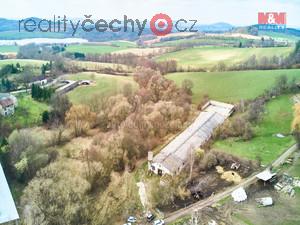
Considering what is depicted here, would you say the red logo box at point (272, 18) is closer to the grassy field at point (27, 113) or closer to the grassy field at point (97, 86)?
the grassy field at point (97, 86)

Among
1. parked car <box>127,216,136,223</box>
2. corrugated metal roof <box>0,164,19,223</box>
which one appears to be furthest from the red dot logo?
parked car <box>127,216,136,223</box>

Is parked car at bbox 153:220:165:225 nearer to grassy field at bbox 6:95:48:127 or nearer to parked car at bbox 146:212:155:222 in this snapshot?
parked car at bbox 146:212:155:222

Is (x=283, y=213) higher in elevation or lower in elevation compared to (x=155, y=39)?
lower

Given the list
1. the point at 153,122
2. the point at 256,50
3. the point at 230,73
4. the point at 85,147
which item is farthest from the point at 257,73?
the point at 85,147

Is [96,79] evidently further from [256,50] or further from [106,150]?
[256,50]

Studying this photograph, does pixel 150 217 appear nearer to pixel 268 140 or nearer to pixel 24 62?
pixel 268 140

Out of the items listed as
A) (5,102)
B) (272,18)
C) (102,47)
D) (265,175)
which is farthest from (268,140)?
(102,47)

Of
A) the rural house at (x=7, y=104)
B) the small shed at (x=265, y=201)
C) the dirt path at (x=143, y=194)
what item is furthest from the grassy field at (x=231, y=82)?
the rural house at (x=7, y=104)

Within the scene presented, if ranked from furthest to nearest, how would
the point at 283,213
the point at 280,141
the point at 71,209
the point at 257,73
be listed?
the point at 257,73 < the point at 280,141 < the point at 283,213 < the point at 71,209
